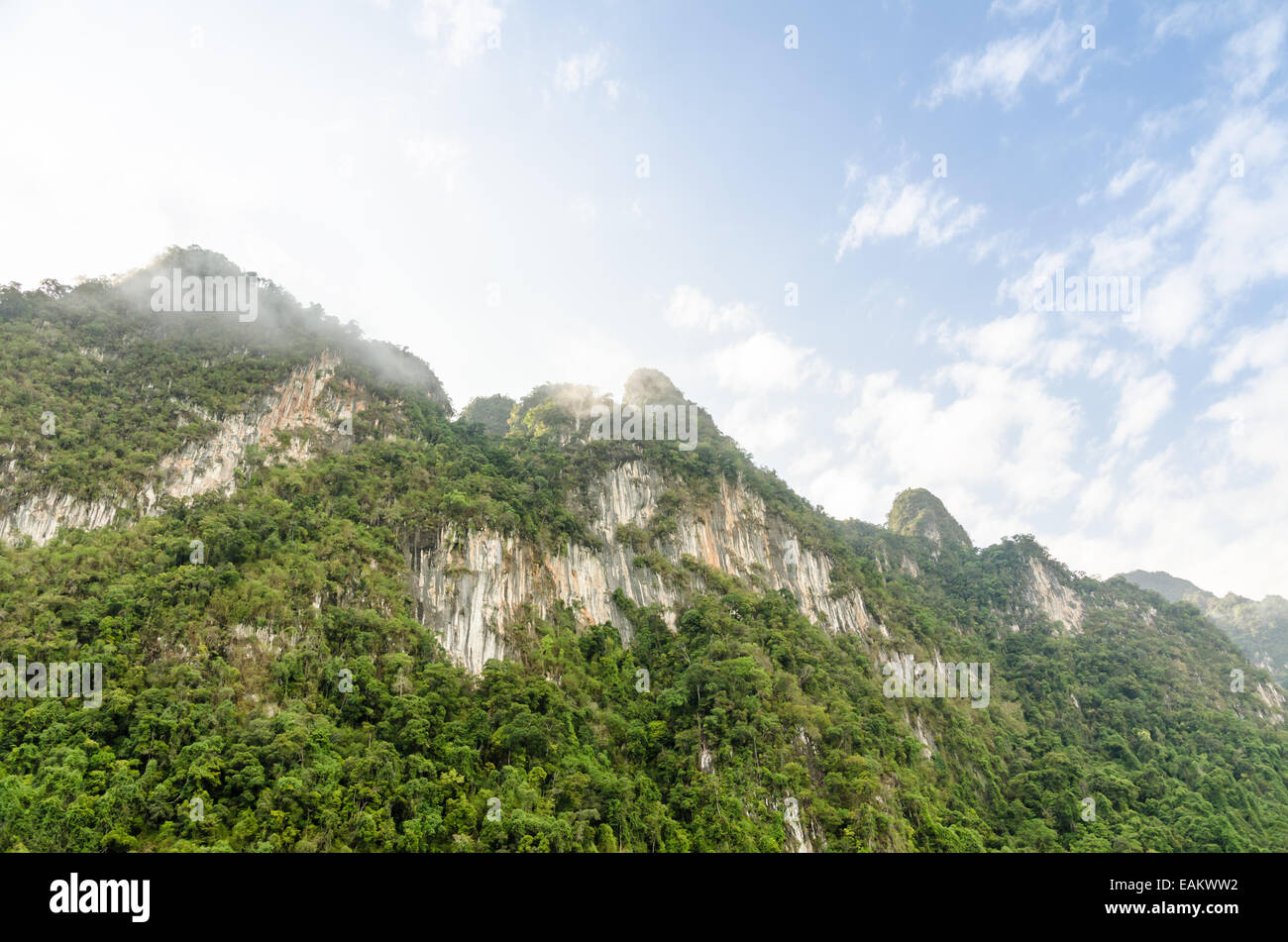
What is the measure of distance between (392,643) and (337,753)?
7436 millimetres

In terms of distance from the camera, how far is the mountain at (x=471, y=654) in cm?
2391

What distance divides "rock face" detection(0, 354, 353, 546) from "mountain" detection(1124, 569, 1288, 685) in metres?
118

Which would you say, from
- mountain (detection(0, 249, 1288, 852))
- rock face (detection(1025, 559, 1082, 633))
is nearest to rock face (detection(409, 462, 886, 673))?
mountain (detection(0, 249, 1288, 852))

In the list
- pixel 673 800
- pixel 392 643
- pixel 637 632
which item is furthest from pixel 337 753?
pixel 637 632

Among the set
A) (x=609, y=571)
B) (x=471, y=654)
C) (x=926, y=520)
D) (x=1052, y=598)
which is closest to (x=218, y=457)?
(x=471, y=654)

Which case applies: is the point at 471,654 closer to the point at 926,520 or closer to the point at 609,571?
the point at 609,571

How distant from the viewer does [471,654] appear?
35.6 meters

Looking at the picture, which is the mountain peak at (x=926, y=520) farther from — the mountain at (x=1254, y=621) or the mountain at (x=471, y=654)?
the mountain at (x=1254, y=621)

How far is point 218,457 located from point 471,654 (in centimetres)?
2154

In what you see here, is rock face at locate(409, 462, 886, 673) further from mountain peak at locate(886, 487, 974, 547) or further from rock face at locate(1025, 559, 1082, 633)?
mountain peak at locate(886, 487, 974, 547)

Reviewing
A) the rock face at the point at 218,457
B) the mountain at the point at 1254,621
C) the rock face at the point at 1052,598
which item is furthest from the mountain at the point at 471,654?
the mountain at the point at 1254,621

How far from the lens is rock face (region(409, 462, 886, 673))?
37188mm

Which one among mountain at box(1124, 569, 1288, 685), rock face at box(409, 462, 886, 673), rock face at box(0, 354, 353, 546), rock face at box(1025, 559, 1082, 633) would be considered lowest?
mountain at box(1124, 569, 1288, 685)

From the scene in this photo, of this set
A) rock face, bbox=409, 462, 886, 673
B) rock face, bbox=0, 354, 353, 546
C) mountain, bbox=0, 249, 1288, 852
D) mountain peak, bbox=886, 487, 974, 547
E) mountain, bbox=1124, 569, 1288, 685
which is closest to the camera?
mountain, bbox=0, 249, 1288, 852
